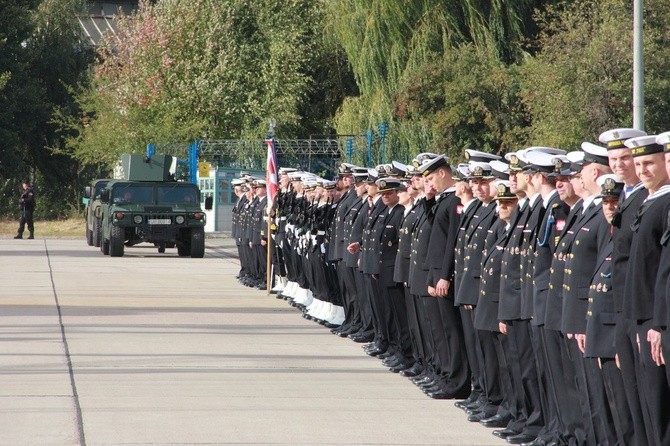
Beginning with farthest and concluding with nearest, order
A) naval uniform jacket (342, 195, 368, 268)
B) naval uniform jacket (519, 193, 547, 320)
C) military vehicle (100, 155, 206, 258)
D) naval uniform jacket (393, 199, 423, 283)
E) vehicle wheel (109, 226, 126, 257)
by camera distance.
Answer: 1. vehicle wheel (109, 226, 126, 257)
2. military vehicle (100, 155, 206, 258)
3. naval uniform jacket (342, 195, 368, 268)
4. naval uniform jacket (393, 199, 423, 283)
5. naval uniform jacket (519, 193, 547, 320)

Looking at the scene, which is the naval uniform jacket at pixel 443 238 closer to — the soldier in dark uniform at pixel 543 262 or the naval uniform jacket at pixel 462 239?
the naval uniform jacket at pixel 462 239

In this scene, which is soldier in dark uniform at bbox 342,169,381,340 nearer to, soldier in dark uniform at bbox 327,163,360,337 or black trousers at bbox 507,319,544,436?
Result: soldier in dark uniform at bbox 327,163,360,337

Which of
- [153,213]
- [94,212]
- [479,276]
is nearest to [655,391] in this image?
[479,276]

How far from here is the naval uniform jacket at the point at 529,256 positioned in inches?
373

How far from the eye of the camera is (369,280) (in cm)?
1521

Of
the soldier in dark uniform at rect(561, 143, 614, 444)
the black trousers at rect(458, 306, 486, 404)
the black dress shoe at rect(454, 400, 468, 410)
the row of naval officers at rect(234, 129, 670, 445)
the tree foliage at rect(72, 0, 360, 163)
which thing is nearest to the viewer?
the row of naval officers at rect(234, 129, 670, 445)

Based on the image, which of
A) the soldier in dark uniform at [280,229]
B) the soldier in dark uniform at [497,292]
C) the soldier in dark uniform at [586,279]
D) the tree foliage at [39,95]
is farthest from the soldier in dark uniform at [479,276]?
the tree foliage at [39,95]

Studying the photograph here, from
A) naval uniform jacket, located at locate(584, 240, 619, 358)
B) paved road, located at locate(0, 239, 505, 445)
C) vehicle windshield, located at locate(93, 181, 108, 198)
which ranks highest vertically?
vehicle windshield, located at locate(93, 181, 108, 198)

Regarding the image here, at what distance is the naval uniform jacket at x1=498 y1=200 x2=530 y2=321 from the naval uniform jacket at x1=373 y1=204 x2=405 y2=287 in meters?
4.27

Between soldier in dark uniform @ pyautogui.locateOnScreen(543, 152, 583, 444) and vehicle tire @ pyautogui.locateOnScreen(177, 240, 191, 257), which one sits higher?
soldier in dark uniform @ pyautogui.locateOnScreen(543, 152, 583, 444)

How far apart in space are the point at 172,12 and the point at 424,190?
45.5 m

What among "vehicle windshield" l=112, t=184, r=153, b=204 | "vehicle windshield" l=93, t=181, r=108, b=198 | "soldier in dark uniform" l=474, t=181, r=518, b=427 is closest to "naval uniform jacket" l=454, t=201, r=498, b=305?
"soldier in dark uniform" l=474, t=181, r=518, b=427

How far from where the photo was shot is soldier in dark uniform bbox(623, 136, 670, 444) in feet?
23.8

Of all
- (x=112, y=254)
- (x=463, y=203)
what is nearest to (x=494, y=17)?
(x=112, y=254)
